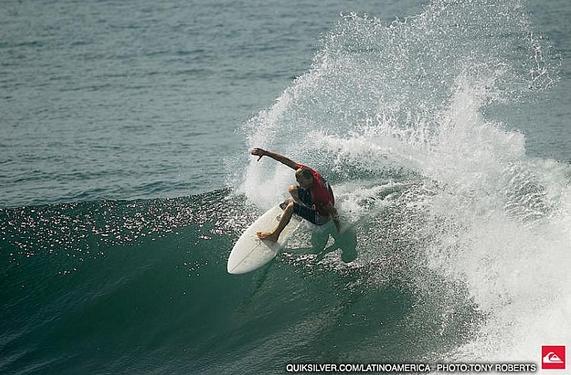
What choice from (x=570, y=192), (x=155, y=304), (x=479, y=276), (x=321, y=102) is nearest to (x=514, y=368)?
(x=479, y=276)

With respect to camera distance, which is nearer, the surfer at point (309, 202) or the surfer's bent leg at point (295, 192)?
the surfer at point (309, 202)

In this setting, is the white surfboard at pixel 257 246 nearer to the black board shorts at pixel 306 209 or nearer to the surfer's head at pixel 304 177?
the black board shorts at pixel 306 209

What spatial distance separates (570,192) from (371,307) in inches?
189

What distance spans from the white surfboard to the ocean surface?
0.32 meters

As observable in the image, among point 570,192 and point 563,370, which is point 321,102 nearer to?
point 570,192

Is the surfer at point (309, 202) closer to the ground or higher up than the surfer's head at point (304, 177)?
closer to the ground

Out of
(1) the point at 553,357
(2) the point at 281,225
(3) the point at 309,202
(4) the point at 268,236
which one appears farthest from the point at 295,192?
(1) the point at 553,357

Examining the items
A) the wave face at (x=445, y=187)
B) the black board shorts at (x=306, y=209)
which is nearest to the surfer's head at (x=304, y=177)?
the black board shorts at (x=306, y=209)

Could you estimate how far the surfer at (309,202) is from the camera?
12906 mm

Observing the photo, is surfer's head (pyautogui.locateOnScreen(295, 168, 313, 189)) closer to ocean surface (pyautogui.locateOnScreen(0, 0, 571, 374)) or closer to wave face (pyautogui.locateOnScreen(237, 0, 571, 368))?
ocean surface (pyautogui.locateOnScreen(0, 0, 571, 374))

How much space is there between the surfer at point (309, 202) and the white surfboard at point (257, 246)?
0.55ft

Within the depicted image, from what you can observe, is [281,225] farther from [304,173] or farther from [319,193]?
[304,173]

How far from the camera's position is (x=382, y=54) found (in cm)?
2334

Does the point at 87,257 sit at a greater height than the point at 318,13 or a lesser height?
lesser
